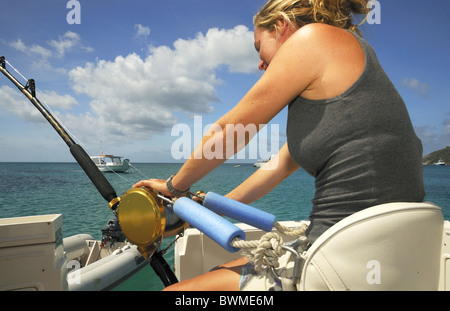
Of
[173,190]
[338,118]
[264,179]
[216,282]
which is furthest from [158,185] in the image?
[338,118]

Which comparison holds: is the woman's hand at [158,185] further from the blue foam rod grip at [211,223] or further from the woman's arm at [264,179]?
the woman's arm at [264,179]

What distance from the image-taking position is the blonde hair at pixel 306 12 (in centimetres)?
117

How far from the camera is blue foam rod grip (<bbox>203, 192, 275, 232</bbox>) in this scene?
56.7 inches

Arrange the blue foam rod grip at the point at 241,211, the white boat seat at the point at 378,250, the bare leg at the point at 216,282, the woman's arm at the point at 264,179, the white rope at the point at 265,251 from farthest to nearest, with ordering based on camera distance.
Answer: the woman's arm at the point at 264,179 → the blue foam rod grip at the point at 241,211 → the bare leg at the point at 216,282 → the white rope at the point at 265,251 → the white boat seat at the point at 378,250

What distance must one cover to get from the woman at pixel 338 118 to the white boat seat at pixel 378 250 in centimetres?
10

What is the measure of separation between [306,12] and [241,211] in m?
1.00

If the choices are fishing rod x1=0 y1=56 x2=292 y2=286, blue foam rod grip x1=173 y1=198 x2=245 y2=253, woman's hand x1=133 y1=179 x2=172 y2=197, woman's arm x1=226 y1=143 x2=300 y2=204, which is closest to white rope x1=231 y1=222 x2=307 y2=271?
blue foam rod grip x1=173 y1=198 x2=245 y2=253

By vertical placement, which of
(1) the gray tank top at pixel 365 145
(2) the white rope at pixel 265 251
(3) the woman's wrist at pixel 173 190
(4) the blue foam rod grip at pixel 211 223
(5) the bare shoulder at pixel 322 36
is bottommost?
(2) the white rope at pixel 265 251

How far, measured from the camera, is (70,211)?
17.1 metres

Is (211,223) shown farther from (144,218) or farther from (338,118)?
(338,118)

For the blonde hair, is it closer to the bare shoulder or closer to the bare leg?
the bare shoulder

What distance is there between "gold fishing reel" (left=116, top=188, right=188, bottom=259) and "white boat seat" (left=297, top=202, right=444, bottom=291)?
87cm

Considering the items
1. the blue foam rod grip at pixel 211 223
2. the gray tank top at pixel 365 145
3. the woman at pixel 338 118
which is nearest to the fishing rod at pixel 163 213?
the blue foam rod grip at pixel 211 223

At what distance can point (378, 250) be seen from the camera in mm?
871
